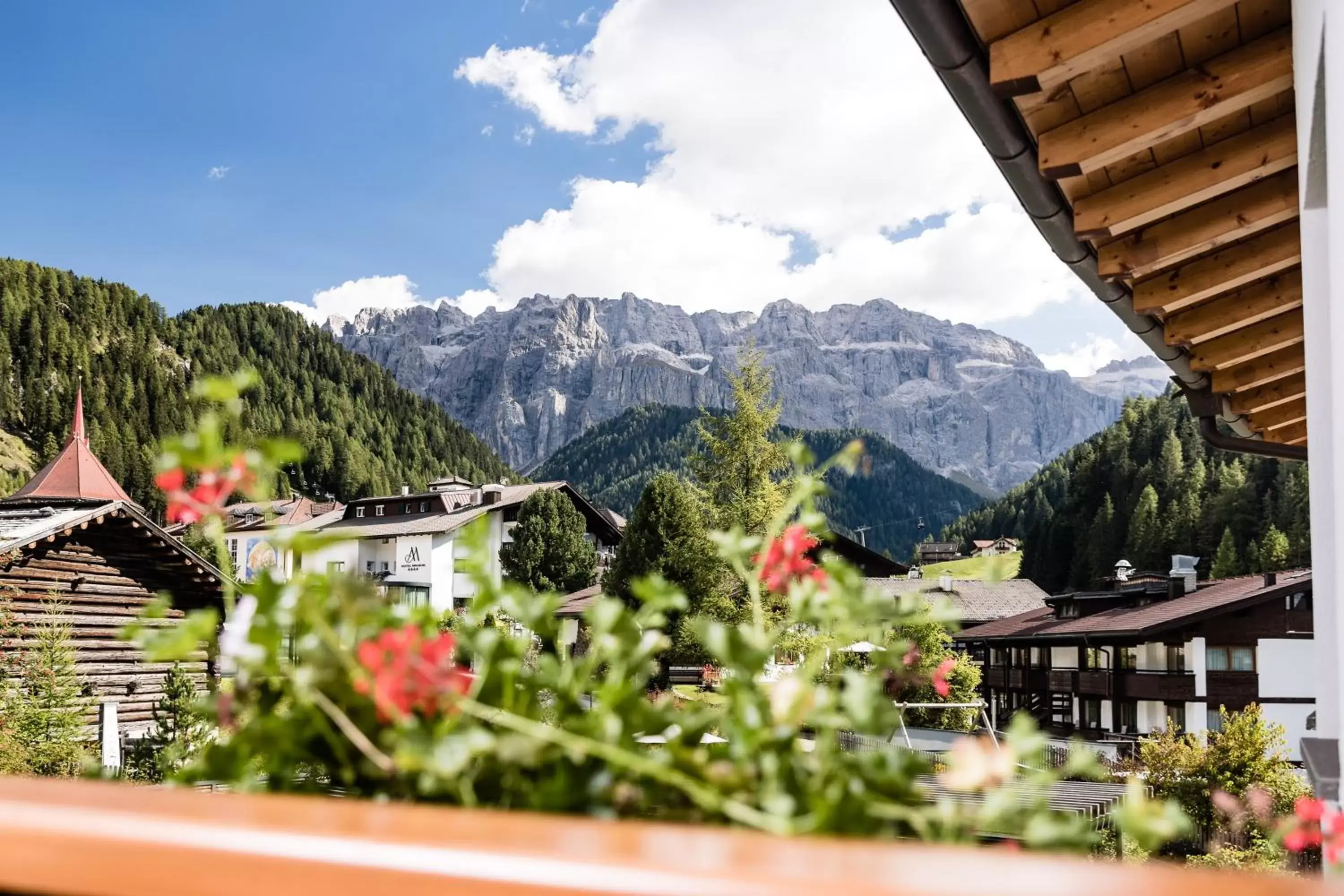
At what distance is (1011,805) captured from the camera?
0.63 m

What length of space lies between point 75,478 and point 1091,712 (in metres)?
25.7

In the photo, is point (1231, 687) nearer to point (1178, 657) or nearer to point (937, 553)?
point (1178, 657)

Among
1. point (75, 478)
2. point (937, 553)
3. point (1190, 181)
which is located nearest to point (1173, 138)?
point (1190, 181)

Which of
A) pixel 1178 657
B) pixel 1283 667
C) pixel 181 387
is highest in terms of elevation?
pixel 181 387

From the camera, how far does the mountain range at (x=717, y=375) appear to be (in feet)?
556

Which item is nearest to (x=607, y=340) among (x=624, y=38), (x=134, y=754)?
(x=624, y=38)

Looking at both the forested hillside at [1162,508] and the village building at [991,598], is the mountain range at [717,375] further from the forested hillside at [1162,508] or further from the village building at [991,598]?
the village building at [991,598]

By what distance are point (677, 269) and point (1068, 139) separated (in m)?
196

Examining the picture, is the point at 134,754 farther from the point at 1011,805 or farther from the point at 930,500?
the point at 930,500

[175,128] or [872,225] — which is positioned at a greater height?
[872,225]

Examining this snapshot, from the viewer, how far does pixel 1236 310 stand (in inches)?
146

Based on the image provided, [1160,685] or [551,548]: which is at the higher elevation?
[551,548]

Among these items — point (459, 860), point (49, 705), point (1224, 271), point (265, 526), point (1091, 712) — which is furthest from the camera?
point (1091, 712)

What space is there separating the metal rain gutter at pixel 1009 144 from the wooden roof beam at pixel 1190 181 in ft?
0.29
